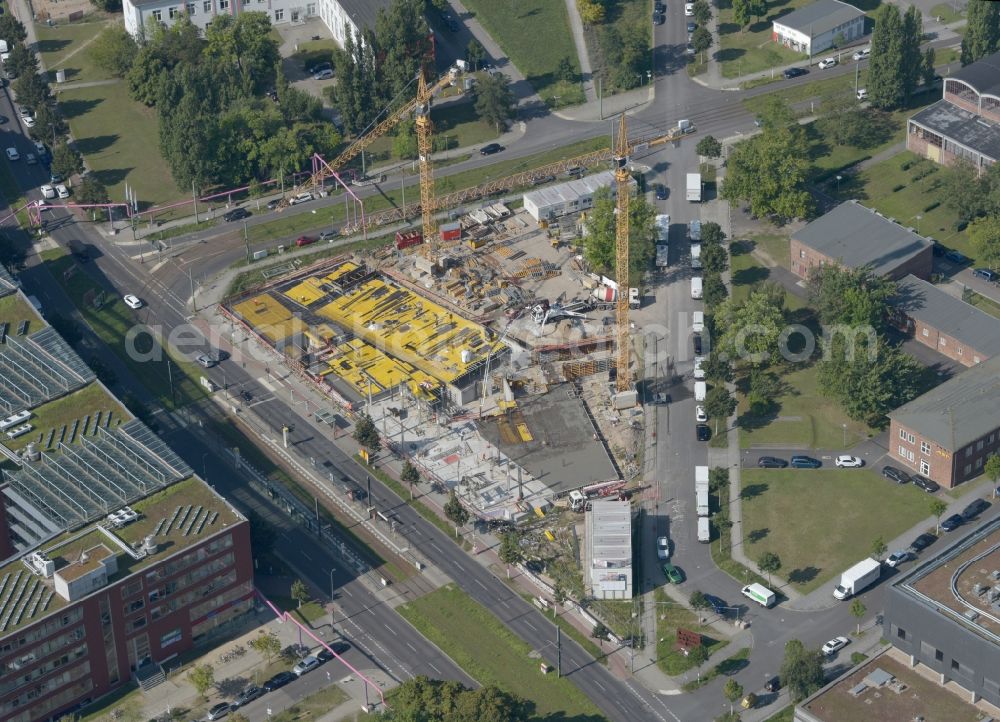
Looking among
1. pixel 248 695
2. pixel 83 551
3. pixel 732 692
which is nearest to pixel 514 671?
pixel 732 692

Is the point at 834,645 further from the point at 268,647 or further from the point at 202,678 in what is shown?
the point at 202,678

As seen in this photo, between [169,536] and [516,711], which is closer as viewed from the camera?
[516,711]

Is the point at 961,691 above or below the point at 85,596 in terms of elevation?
below

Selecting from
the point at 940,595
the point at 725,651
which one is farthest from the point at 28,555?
the point at 940,595

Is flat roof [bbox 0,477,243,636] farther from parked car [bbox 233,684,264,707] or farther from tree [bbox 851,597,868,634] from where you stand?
tree [bbox 851,597,868,634]

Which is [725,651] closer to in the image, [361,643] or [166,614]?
[361,643]

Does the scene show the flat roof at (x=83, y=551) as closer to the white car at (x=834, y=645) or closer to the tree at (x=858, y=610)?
the white car at (x=834, y=645)
